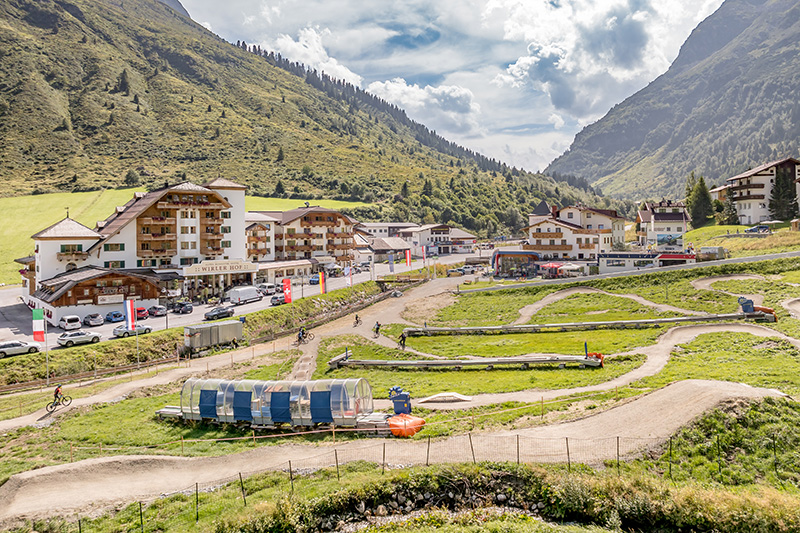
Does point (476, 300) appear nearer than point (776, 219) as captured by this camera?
Yes

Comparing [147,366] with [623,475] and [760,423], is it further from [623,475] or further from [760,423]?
[760,423]

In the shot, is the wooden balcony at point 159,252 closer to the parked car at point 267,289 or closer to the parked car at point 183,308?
the parked car at point 183,308

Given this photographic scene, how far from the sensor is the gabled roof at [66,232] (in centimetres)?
6738

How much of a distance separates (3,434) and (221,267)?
52.0 m

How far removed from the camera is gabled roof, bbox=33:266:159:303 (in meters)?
58.4

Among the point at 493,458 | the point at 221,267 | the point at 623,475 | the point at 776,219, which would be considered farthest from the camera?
the point at 776,219

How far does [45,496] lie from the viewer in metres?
Result: 21.6

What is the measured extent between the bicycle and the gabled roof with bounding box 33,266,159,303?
2810 centimetres

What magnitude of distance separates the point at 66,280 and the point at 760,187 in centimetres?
13178

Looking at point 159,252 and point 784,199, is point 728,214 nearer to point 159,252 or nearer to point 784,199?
point 784,199

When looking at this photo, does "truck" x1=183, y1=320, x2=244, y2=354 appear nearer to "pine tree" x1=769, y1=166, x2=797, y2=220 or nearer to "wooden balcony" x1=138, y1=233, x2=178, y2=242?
"wooden balcony" x1=138, y1=233, x2=178, y2=242

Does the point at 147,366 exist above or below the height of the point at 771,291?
below

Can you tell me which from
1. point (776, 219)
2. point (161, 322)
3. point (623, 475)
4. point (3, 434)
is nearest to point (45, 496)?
point (3, 434)

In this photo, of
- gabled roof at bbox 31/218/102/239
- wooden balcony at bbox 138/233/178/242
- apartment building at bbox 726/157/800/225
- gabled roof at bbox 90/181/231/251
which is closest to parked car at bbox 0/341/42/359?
gabled roof at bbox 31/218/102/239
